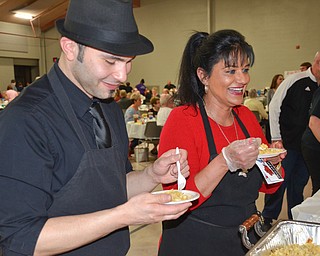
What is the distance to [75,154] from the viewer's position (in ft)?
3.94

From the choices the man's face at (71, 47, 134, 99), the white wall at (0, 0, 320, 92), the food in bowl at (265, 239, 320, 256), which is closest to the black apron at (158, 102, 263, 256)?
the food in bowl at (265, 239, 320, 256)

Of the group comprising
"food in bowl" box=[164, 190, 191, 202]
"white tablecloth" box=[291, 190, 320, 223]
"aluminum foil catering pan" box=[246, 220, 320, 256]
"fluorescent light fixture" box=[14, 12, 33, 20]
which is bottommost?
"white tablecloth" box=[291, 190, 320, 223]

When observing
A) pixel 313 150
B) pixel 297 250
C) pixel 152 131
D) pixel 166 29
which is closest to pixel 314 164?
pixel 313 150

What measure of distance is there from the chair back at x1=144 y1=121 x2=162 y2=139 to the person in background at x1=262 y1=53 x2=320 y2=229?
3.09 meters

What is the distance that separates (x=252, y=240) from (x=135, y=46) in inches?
44.5

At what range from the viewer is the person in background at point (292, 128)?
3.85 m

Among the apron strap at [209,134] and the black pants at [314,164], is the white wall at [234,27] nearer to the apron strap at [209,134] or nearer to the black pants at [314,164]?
the black pants at [314,164]

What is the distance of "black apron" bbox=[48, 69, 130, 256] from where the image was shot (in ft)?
3.87

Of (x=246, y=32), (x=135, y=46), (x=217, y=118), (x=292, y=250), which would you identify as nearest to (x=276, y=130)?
(x=217, y=118)

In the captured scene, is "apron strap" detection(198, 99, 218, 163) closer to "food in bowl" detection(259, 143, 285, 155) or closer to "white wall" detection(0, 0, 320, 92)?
"food in bowl" detection(259, 143, 285, 155)

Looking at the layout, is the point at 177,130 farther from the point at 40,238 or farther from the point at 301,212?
the point at 40,238

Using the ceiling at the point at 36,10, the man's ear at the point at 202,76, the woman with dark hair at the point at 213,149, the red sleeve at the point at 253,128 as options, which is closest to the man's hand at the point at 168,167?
the woman with dark hair at the point at 213,149

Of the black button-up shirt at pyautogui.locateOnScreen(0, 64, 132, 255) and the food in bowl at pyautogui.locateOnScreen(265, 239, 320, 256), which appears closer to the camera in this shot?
the black button-up shirt at pyautogui.locateOnScreen(0, 64, 132, 255)

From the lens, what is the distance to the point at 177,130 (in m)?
1.80
